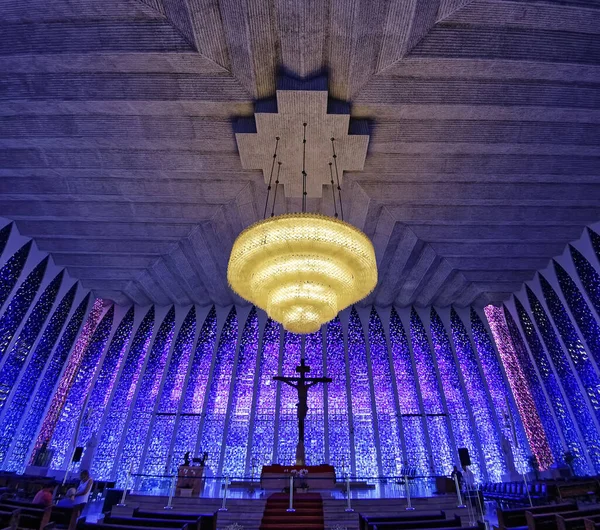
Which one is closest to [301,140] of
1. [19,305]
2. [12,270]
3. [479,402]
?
[12,270]

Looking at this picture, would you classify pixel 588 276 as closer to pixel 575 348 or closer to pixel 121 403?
pixel 575 348

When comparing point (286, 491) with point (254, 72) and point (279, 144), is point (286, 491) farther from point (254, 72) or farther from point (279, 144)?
point (254, 72)

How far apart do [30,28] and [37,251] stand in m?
7.65

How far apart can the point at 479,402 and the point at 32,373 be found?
14796 mm

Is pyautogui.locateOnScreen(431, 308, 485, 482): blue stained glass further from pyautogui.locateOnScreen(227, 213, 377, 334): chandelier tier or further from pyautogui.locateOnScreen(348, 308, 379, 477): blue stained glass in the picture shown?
pyautogui.locateOnScreen(227, 213, 377, 334): chandelier tier

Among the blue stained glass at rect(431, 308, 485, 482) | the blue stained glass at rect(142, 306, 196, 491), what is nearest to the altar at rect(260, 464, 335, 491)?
the blue stained glass at rect(142, 306, 196, 491)

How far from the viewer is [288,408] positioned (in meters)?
12.2

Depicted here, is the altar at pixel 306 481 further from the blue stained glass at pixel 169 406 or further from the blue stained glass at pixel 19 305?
the blue stained glass at pixel 19 305

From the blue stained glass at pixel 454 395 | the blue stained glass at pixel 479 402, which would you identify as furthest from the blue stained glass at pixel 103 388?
the blue stained glass at pixel 479 402

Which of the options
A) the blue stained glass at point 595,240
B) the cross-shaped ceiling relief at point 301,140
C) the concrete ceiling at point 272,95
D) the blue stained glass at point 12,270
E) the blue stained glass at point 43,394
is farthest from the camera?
the blue stained glass at point 43,394

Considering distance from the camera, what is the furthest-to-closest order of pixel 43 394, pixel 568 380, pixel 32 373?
pixel 43 394, pixel 32 373, pixel 568 380

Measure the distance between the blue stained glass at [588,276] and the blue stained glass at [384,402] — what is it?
6.47m

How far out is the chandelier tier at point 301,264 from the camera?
166 inches

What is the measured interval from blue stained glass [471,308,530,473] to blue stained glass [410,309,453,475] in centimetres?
187
